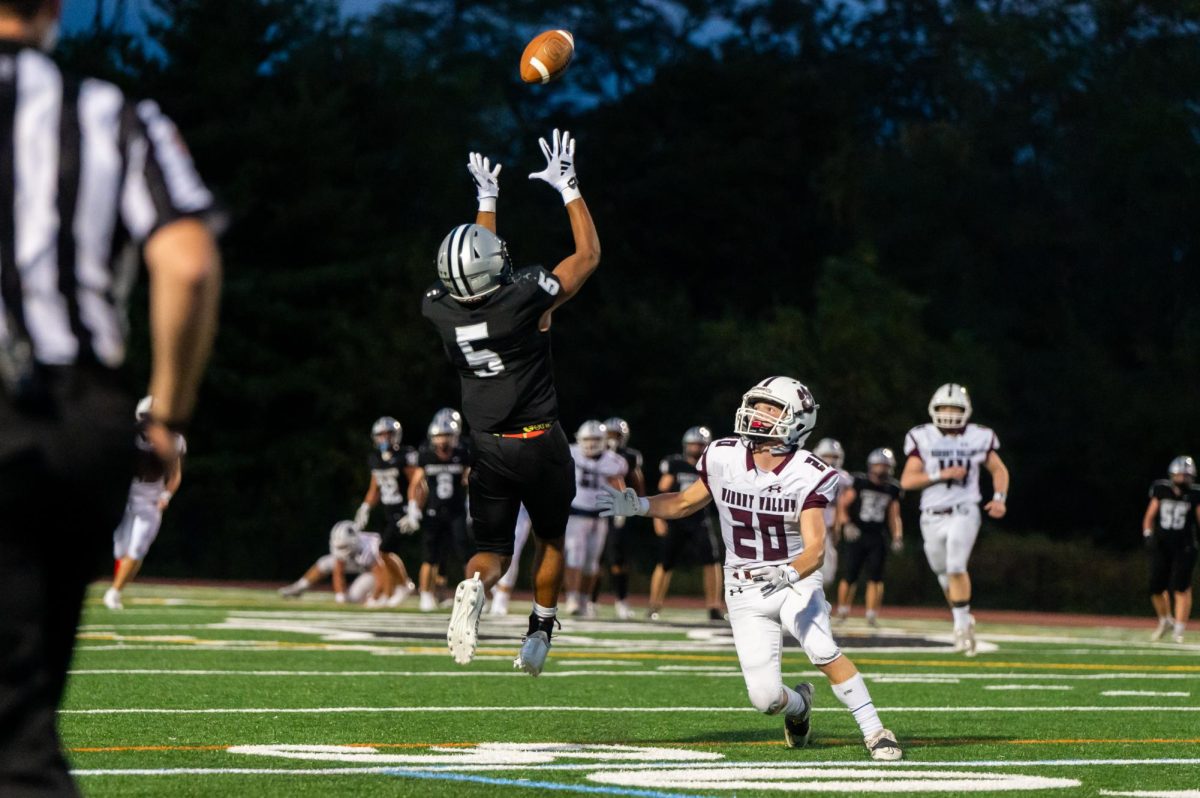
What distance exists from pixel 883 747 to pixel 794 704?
0.48m

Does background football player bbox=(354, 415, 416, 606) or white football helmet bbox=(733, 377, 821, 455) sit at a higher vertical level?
white football helmet bbox=(733, 377, 821, 455)

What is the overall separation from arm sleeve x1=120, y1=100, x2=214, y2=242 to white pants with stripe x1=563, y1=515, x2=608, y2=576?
61.8 feet

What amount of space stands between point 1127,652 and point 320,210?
88.4 ft

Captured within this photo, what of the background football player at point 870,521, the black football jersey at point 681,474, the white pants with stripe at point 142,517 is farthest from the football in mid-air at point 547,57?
the background football player at point 870,521

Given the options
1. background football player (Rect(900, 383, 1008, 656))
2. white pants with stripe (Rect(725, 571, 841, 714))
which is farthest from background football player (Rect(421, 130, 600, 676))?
background football player (Rect(900, 383, 1008, 656))

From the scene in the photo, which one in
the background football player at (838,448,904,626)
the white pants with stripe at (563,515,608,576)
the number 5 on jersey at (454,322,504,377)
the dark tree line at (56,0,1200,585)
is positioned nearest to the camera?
the number 5 on jersey at (454,322,504,377)

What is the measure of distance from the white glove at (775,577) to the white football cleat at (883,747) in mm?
655

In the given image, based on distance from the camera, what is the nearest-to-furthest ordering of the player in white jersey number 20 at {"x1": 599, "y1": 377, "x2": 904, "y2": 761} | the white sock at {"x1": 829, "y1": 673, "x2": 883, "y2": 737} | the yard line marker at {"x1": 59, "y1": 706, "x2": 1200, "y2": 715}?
the white sock at {"x1": 829, "y1": 673, "x2": 883, "y2": 737} < the player in white jersey number 20 at {"x1": 599, "y1": 377, "x2": 904, "y2": 761} < the yard line marker at {"x1": 59, "y1": 706, "x2": 1200, "y2": 715}

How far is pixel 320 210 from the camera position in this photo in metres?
42.4

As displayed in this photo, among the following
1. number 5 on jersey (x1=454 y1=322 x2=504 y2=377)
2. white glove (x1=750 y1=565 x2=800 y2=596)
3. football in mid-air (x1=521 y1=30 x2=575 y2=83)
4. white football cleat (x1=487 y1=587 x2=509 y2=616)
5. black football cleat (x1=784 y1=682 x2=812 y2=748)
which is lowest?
white football cleat (x1=487 y1=587 x2=509 y2=616)

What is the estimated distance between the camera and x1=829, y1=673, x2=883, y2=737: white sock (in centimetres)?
807

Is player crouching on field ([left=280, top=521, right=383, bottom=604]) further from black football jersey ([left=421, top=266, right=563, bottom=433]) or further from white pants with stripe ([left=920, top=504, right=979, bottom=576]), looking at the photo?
black football jersey ([left=421, top=266, right=563, bottom=433])

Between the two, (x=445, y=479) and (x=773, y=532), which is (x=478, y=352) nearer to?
(x=773, y=532)

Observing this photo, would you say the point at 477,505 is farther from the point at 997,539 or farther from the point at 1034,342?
the point at 1034,342
